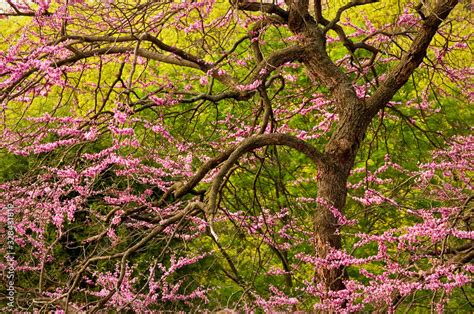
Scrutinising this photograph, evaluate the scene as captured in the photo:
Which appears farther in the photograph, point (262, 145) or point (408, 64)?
point (408, 64)

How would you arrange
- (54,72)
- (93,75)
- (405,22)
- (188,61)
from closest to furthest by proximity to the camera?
1. (54,72)
2. (188,61)
3. (405,22)
4. (93,75)

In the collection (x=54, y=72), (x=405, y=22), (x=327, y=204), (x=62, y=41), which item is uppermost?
(x=405, y=22)

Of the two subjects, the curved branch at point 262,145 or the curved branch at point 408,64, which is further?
the curved branch at point 408,64

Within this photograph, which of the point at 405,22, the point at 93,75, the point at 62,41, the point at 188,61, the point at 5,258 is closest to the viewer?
the point at 62,41

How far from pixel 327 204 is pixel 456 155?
1.77 m

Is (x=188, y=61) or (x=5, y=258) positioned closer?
(x=188, y=61)

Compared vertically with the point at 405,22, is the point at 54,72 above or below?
below

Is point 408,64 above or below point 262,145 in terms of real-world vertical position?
above

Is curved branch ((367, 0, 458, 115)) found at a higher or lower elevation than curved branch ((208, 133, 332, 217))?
higher

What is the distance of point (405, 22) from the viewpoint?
708 centimetres

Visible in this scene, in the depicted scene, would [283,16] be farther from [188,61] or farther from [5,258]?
[5,258]

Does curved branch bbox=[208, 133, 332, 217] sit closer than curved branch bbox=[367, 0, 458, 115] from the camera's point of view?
Yes

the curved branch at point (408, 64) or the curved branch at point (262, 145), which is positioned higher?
the curved branch at point (408, 64)

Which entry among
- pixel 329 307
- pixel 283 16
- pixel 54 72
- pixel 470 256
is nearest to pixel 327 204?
pixel 329 307
